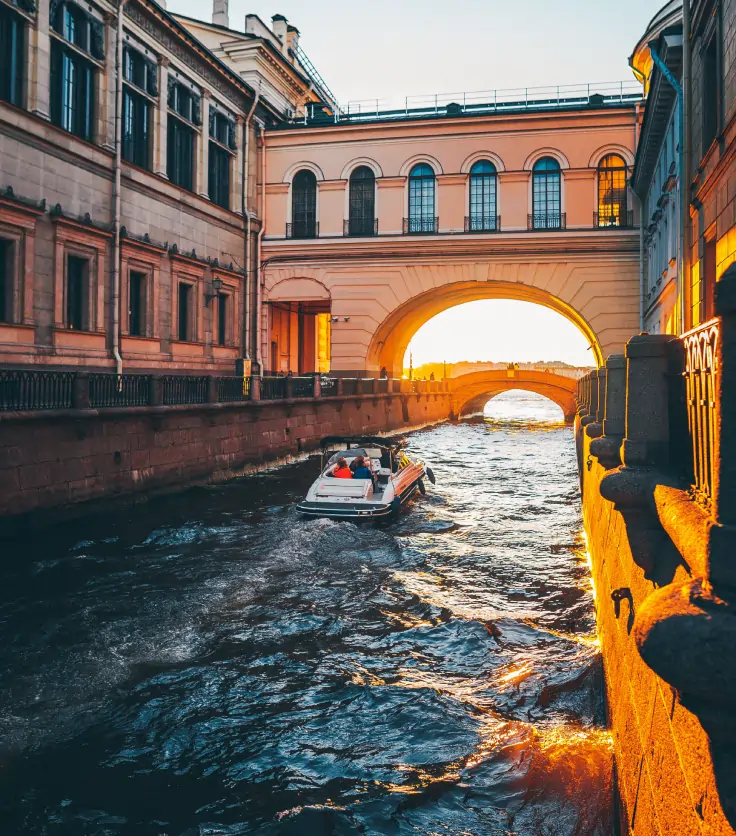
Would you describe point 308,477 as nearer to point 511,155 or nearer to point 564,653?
point 564,653

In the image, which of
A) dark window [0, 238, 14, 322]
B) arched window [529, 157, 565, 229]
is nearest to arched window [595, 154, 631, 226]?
arched window [529, 157, 565, 229]

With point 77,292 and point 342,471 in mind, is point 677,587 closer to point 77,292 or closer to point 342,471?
point 342,471

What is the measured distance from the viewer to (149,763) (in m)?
5.03

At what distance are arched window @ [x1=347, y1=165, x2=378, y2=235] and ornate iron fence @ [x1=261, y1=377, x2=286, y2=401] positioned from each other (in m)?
10.2

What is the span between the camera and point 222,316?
2736cm

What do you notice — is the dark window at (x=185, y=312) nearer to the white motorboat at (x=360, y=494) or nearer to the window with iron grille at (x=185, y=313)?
the window with iron grille at (x=185, y=313)

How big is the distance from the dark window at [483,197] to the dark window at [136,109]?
12555mm

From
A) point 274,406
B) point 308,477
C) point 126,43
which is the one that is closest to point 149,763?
point 308,477

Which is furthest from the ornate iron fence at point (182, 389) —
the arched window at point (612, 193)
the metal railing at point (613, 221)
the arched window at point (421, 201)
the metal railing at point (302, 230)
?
the arched window at point (612, 193)

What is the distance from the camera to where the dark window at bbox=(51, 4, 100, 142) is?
59.7 ft

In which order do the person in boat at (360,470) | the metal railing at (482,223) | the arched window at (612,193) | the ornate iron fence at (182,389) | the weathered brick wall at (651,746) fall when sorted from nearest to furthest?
the weathered brick wall at (651,746) < the person in boat at (360,470) < the ornate iron fence at (182,389) < the arched window at (612,193) < the metal railing at (482,223)

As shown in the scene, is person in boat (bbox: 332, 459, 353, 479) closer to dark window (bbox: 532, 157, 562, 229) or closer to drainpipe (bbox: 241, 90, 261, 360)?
drainpipe (bbox: 241, 90, 261, 360)

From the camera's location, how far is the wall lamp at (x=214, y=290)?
25.2 metres

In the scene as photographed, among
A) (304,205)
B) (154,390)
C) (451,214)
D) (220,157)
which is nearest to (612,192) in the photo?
(451,214)
